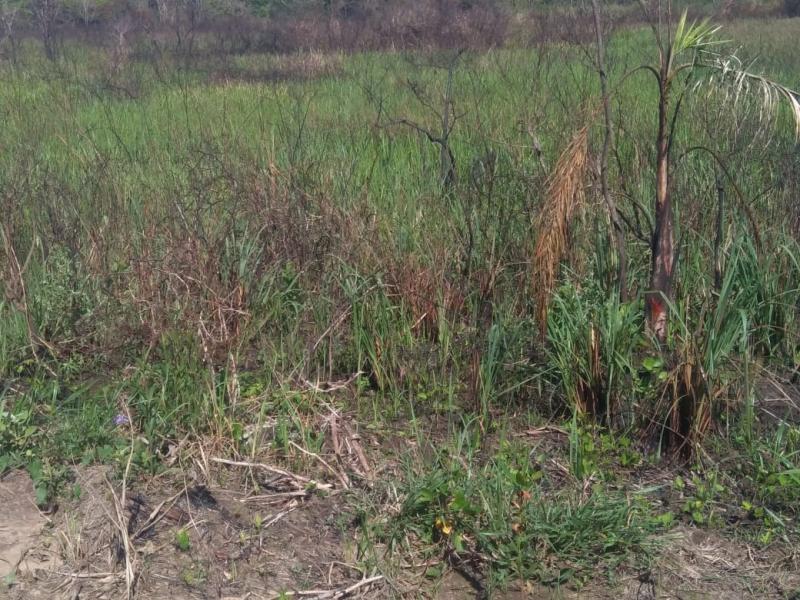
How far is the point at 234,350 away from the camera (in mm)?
3865

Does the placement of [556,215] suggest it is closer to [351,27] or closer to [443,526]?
[443,526]

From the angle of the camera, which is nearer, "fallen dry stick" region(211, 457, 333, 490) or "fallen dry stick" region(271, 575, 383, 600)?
"fallen dry stick" region(271, 575, 383, 600)

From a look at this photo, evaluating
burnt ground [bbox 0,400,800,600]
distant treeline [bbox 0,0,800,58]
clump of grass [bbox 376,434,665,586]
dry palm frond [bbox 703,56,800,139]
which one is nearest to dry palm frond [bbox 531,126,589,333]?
dry palm frond [bbox 703,56,800,139]

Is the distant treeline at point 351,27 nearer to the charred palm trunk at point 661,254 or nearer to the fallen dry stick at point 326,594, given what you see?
the charred palm trunk at point 661,254

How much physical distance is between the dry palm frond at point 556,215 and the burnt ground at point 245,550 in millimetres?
1134

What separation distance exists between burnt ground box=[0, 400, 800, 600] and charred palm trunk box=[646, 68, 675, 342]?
0.98m

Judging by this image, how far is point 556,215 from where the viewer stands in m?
3.56

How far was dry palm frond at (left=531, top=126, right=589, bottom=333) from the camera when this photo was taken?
3.54 metres

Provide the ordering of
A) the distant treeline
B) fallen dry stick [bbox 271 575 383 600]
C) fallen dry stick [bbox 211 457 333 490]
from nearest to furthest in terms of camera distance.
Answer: fallen dry stick [bbox 271 575 383 600], fallen dry stick [bbox 211 457 333 490], the distant treeline

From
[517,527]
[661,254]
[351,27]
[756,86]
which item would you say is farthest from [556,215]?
[351,27]

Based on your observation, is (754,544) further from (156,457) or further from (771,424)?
(156,457)

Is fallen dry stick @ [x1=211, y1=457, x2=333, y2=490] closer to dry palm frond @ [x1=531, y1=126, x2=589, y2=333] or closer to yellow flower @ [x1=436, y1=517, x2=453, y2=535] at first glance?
yellow flower @ [x1=436, y1=517, x2=453, y2=535]

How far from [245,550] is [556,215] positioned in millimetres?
1704

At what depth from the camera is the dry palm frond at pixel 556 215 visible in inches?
139
